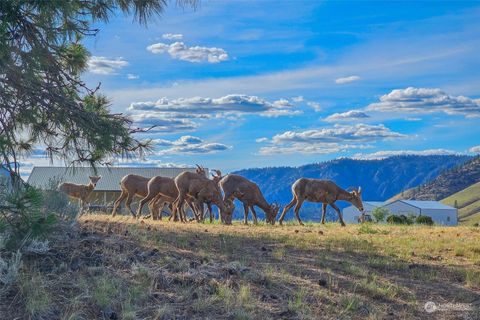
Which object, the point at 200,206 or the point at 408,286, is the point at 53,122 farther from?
the point at 200,206

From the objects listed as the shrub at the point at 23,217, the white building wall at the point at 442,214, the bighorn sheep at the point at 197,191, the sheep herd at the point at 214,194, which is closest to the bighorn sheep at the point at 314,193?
the sheep herd at the point at 214,194

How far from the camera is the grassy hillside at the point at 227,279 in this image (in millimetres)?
7758

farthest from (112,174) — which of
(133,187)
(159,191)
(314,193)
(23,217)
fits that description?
(23,217)

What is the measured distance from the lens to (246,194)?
22.8m

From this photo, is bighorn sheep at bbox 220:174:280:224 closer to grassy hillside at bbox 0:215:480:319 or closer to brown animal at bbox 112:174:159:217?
brown animal at bbox 112:174:159:217

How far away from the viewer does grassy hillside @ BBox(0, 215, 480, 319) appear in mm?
7758

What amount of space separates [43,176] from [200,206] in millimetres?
41059

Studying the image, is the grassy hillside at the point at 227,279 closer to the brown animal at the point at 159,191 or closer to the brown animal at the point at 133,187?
the brown animal at the point at 159,191

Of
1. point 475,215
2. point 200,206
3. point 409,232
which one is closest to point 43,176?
point 200,206

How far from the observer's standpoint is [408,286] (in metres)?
9.91

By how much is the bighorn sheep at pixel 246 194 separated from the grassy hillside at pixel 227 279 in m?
9.53

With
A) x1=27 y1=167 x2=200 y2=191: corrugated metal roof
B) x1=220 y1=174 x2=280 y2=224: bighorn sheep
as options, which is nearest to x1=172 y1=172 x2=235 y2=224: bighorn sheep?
x1=220 y1=174 x2=280 y2=224: bighorn sheep

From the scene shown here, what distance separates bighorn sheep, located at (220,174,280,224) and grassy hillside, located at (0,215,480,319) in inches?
375

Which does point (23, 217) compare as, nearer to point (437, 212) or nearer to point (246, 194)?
point (246, 194)
